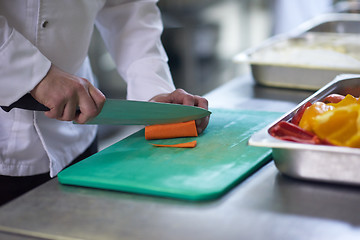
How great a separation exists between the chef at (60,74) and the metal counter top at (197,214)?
21cm

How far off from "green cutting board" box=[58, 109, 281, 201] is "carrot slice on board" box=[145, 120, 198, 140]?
0.05 feet

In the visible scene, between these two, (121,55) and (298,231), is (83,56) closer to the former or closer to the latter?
(121,55)

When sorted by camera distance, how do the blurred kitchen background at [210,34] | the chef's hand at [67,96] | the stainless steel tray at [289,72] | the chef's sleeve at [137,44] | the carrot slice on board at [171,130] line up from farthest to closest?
the blurred kitchen background at [210,34]
the stainless steel tray at [289,72]
the chef's sleeve at [137,44]
the carrot slice on board at [171,130]
the chef's hand at [67,96]

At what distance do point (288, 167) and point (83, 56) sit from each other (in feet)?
2.34

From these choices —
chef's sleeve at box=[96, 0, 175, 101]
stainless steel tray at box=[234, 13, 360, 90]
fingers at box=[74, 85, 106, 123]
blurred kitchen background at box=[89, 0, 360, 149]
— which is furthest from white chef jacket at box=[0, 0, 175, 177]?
blurred kitchen background at box=[89, 0, 360, 149]

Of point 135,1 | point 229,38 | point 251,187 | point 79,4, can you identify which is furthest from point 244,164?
point 229,38

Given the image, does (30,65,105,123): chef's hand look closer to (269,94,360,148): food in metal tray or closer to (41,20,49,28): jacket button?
(41,20,49,28): jacket button

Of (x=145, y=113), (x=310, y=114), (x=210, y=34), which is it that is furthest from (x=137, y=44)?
(x=210, y=34)

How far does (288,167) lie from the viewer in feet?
2.98

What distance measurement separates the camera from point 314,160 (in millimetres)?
868

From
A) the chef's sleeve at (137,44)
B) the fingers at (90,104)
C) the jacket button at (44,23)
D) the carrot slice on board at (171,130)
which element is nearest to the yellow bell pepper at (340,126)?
the carrot slice on board at (171,130)

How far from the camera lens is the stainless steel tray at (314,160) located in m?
0.84

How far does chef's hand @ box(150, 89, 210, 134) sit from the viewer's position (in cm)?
120

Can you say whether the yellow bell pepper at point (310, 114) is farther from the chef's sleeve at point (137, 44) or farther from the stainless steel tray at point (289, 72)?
the stainless steel tray at point (289, 72)
